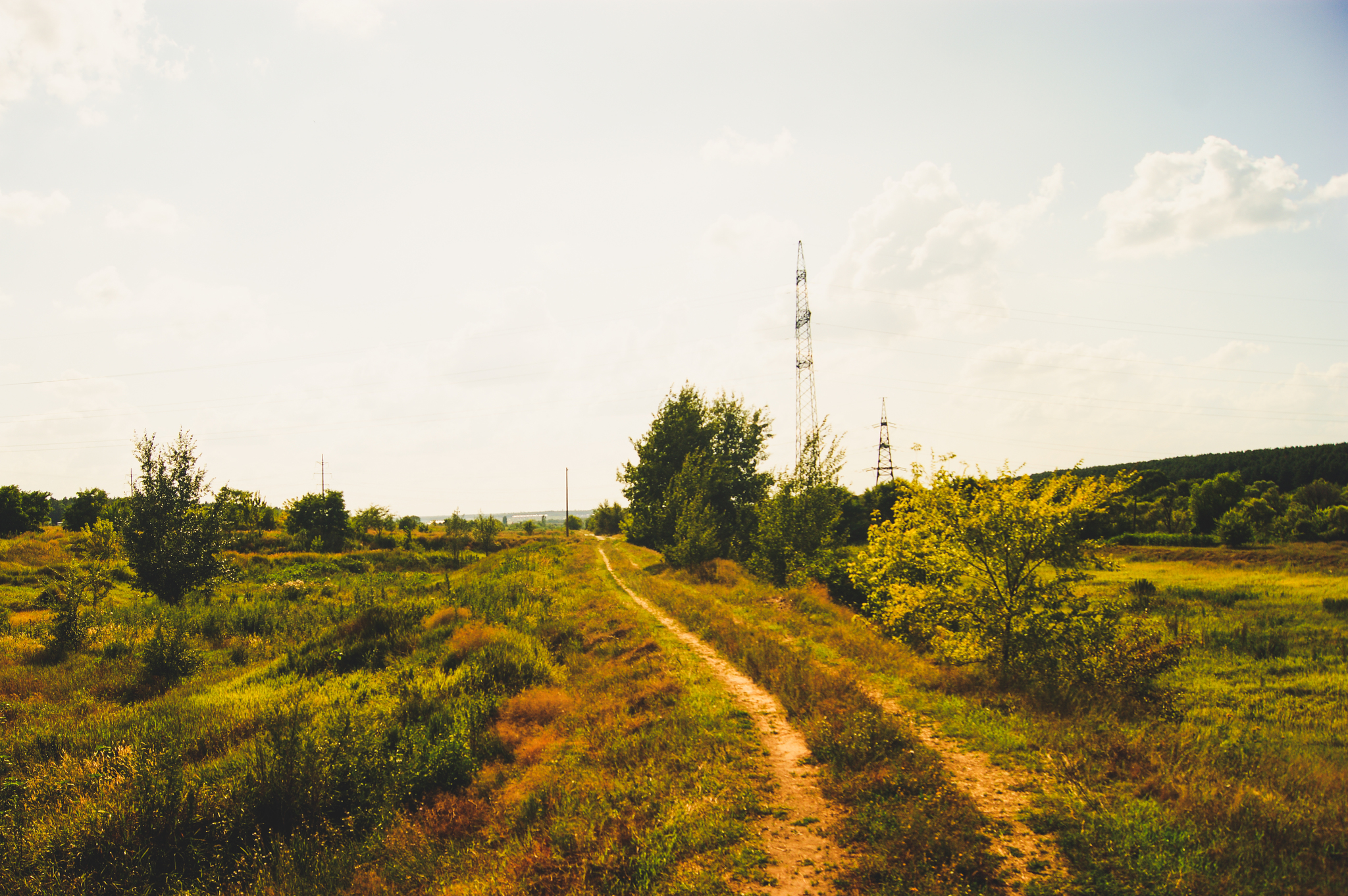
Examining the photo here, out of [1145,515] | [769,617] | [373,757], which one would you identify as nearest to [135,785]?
[373,757]

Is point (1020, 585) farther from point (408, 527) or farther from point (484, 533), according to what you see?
point (408, 527)

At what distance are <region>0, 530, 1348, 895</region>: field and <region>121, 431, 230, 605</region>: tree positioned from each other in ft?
14.4

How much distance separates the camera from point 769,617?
1736cm

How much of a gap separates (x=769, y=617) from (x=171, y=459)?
2709cm

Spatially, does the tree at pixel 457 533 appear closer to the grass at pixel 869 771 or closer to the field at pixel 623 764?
the field at pixel 623 764

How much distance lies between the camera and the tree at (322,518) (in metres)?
58.6

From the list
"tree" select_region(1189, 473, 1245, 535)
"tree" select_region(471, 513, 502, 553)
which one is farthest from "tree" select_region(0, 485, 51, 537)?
"tree" select_region(1189, 473, 1245, 535)

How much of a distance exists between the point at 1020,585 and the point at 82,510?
81798 mm

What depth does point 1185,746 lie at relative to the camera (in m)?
7.07

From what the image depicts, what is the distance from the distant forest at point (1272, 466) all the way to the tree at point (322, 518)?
3405 inches

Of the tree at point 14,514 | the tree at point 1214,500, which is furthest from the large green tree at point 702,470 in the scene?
the tree at point 14,514

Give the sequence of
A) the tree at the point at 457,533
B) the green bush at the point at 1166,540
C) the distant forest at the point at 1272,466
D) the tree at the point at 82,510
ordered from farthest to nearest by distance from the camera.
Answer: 1. the distant forest at the point at 1272,466
2. the tree at the point at 457,533
3. the tree at the point at 82,510
4. the green bush at the point at 1166,540

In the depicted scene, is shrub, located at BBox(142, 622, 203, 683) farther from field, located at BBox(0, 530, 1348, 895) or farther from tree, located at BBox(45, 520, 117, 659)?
tree, located at BBox(45, 520, 117, 659)

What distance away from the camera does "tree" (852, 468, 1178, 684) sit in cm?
1042
